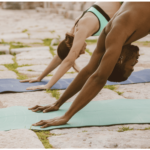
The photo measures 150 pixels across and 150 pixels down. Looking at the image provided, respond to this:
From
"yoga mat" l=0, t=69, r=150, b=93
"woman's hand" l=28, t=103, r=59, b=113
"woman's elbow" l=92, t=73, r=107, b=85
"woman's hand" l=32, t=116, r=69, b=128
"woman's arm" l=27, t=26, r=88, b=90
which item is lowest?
"yoga mat" l=0, t=69, r=150, b=93

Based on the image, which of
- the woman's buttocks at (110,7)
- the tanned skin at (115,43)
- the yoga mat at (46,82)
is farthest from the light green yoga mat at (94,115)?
the woman's buttocks at (110,7)

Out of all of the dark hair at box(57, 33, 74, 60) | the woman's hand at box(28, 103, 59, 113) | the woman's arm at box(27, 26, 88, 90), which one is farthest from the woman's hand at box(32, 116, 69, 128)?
the dark hair at box(57, 33, 74, 60)

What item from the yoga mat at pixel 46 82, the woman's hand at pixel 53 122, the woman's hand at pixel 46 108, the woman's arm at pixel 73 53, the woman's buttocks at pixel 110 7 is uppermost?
the woman's buttocks at pixel 110 7

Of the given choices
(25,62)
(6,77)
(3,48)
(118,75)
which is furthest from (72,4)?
(118,75)

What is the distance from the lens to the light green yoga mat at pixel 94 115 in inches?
93.7

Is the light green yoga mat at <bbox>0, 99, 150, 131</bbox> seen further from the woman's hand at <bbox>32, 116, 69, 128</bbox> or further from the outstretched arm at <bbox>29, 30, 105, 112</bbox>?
the outstretched arm at <bbox>29, 30, 105, 112</bbox>

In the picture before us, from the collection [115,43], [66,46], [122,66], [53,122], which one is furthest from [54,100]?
[115,43]

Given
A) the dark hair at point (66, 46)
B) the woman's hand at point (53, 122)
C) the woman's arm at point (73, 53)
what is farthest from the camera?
the dark hair at point (66, 46)

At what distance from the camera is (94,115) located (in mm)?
2590

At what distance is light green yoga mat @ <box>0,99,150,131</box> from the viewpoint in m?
2.38

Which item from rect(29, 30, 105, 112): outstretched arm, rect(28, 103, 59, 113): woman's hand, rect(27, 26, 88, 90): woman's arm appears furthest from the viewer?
rect(27, 26, 88, 90): woman's arm

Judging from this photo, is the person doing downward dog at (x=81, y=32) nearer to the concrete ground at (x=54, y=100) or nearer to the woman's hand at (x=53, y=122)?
the concrete ground at (x=54, y=100)

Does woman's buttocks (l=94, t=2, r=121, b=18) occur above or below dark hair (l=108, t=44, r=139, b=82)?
above

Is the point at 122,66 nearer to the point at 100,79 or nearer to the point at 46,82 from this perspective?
the point at 100,79
